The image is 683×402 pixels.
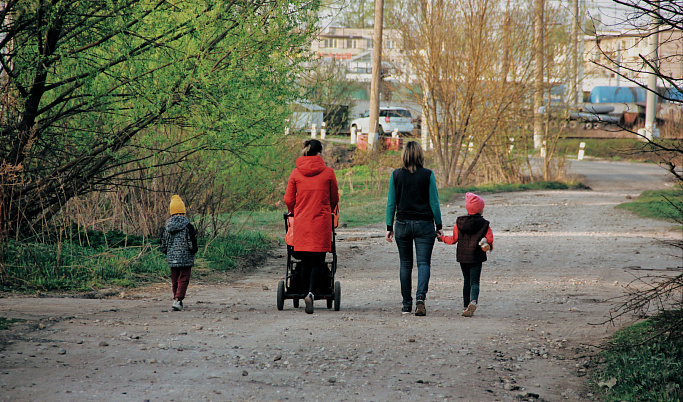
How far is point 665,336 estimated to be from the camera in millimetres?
5641

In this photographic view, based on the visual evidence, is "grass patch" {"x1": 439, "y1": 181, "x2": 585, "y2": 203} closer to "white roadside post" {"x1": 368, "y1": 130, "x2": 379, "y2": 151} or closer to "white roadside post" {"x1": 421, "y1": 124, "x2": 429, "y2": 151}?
"white roadside post" {"x1": 421, "y1": 124, "x2": 429, "y2": 151}

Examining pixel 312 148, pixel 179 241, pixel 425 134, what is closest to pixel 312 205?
pixel 312 148

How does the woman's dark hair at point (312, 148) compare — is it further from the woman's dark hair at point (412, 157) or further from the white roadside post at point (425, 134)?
the white roadside post at point (425, 134)

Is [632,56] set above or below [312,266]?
above

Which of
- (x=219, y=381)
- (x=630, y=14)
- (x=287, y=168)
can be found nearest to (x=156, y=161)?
(x=287, y=168)

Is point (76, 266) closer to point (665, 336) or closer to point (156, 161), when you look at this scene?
point (156, 161)

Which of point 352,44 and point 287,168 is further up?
point 352,44

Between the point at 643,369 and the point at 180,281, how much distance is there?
4.86m

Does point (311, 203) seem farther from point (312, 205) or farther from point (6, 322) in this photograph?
point (6, 322)

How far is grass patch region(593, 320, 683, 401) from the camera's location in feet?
15.8

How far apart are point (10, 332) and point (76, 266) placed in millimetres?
3302

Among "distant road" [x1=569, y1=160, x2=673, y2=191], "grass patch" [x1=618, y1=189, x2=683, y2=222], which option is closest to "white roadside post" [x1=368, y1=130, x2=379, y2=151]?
"distant road" [x1=569, y1=160, x2=673, y2=191]

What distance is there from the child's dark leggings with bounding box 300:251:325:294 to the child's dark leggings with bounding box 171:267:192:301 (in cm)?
131

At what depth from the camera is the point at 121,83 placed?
A: 28.8 feet
